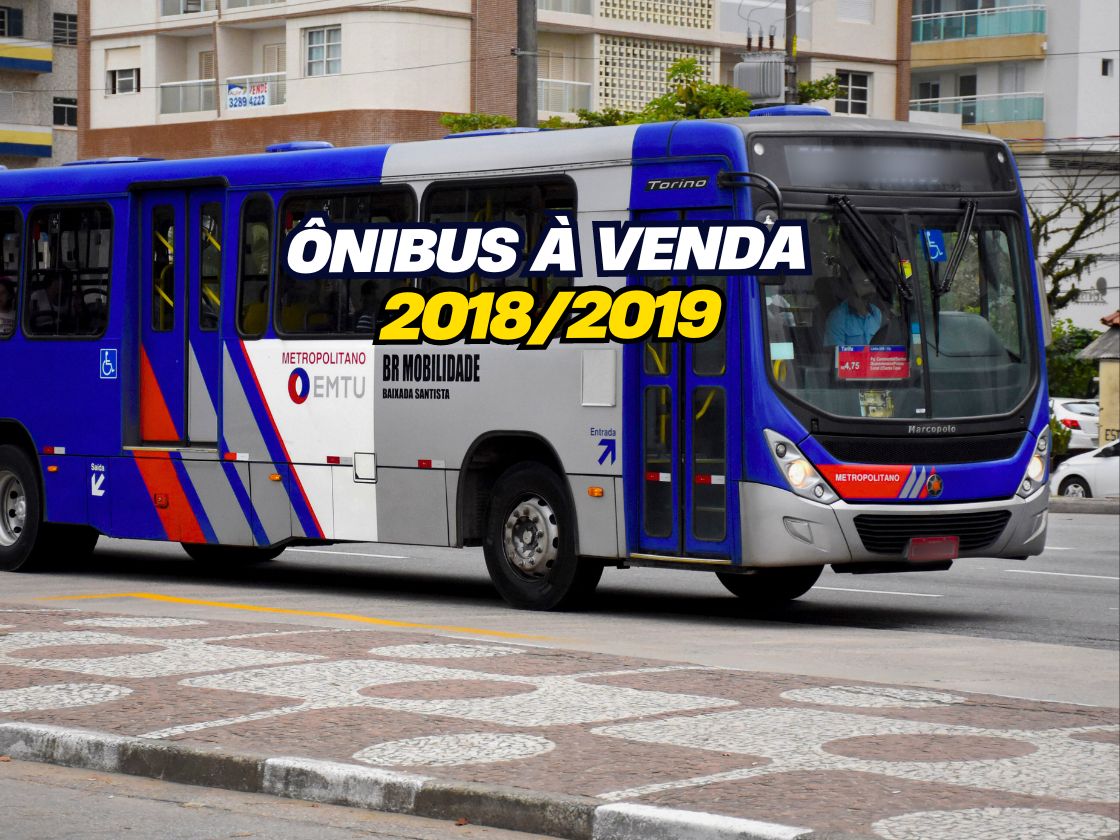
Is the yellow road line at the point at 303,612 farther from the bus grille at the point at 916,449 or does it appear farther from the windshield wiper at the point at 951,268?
the windshield wiper at the point at 951,268

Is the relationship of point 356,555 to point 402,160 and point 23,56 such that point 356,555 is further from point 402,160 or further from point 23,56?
point 23,56

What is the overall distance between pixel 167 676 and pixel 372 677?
1010 millimetres

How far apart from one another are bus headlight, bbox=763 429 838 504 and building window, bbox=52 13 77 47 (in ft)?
202

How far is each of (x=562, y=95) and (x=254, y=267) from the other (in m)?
33.9

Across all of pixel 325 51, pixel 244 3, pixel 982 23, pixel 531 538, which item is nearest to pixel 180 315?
pixel 531 538

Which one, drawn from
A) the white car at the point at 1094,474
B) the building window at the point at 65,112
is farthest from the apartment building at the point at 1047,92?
the building window at the point at 65,112

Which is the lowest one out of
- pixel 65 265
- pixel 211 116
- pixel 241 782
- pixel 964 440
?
pixel 241 782

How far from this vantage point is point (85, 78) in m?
54.0

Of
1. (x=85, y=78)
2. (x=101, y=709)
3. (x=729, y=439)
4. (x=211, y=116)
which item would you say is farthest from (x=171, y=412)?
(x=85, y=78)

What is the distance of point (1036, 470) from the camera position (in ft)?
47.2

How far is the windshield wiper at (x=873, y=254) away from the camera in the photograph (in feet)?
45.2

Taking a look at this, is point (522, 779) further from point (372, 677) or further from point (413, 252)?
point (413, 252)

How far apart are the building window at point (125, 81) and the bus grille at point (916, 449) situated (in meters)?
41.8

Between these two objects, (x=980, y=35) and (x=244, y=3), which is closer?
(x=244, y=3)
